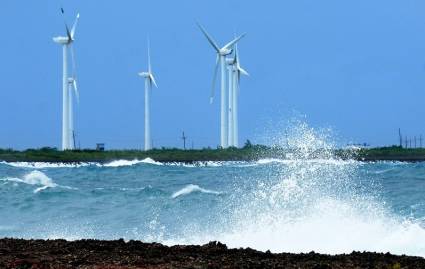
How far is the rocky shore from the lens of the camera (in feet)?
39.9

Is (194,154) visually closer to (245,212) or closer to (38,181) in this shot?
(38,181)

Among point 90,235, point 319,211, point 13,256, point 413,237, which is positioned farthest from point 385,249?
point 13,256

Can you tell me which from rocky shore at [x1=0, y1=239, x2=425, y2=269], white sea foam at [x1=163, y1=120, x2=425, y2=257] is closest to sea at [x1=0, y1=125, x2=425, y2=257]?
white sea foam at [x1=163, y1=120, x2=425, y2=257]

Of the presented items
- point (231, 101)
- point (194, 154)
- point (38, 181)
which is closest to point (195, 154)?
point (194, 154)

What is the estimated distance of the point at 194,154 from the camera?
384 feet

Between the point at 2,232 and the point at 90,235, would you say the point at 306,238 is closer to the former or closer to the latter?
the point at 90,235

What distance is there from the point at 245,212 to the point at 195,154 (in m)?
88.3

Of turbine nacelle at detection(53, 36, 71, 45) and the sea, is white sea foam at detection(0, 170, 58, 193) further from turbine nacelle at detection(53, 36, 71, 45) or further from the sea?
turbine nacelle at detection(53, 36, 71, 45)

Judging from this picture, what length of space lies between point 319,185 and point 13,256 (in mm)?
22149

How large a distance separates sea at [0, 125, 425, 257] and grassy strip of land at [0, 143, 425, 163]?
58.7 meters

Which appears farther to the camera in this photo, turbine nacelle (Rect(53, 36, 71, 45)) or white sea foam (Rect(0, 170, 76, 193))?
turbine nacelle (Rect(53, 36, 71, 45))

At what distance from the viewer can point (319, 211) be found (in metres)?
27.1

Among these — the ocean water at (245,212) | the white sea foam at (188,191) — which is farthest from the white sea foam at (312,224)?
the white sea foam at (188,191)

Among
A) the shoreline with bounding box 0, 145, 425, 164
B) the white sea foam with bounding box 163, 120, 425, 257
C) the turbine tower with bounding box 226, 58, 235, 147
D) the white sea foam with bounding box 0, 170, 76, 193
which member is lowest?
the white sea foam with bounding box 163, 120, 425, 257
